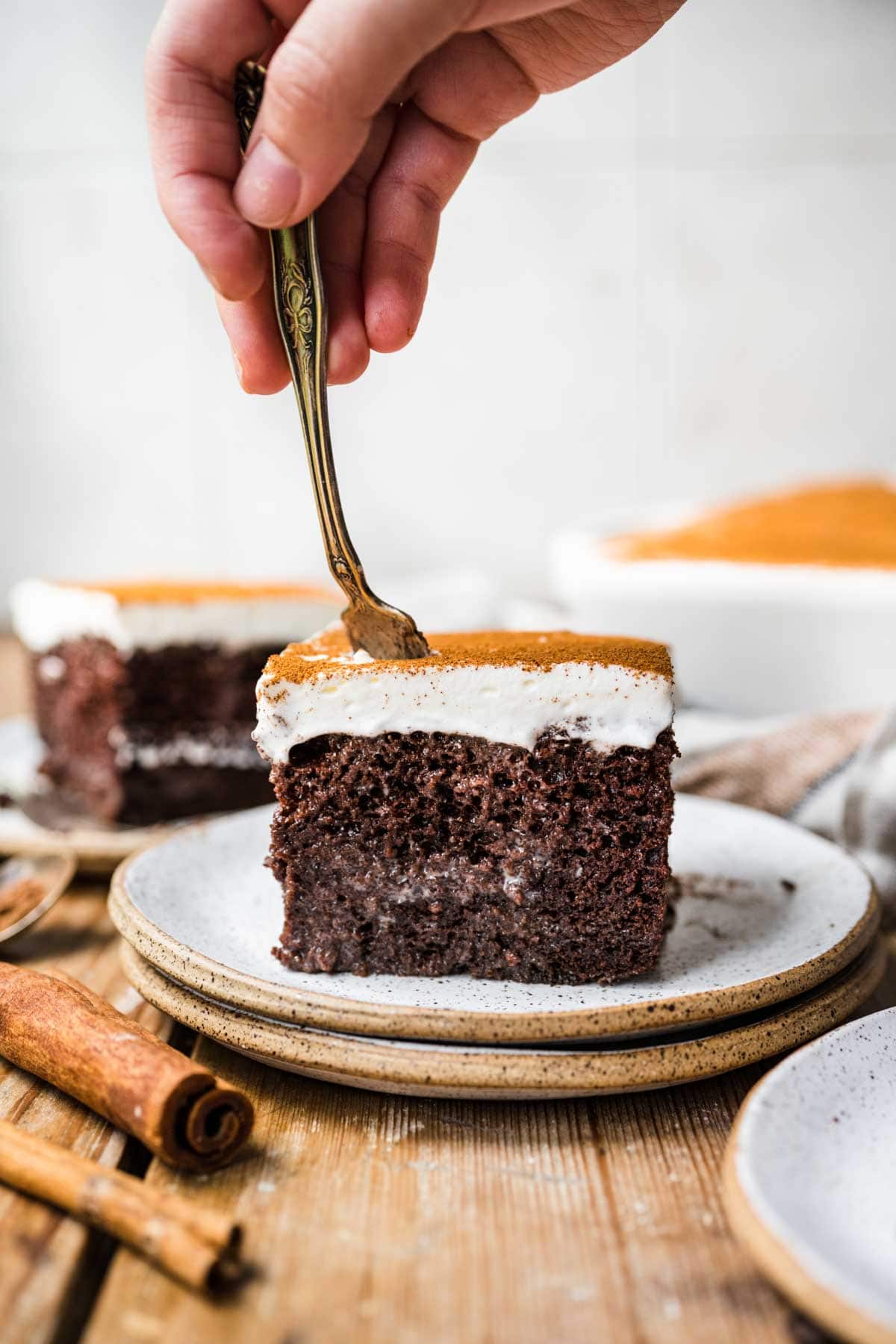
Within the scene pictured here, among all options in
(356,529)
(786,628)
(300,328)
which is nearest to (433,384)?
(356,529)

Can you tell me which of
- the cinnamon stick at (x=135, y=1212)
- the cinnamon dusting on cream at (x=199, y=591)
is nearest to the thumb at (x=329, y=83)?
the cinnamon stick at (x=135, y=1212)

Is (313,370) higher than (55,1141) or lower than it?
higher

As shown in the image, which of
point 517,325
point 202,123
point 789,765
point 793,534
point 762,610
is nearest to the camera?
point 202,123

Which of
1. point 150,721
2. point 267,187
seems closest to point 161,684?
point 150,721

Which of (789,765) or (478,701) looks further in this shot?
(789,765)

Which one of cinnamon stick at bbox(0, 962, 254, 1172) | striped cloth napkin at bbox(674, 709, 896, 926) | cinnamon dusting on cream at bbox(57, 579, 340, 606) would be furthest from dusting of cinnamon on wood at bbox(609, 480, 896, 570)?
cinnamon stick at bbox(0, 962, 254, 1172)

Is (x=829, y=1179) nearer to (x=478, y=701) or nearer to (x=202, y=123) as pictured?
(x=478, y=701)

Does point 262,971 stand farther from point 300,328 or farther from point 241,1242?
point 300,328

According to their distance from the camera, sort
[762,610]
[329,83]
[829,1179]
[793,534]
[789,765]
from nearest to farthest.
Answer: [829,1179] → [329,83] → [789,765] → [762,610] → [793,534]
